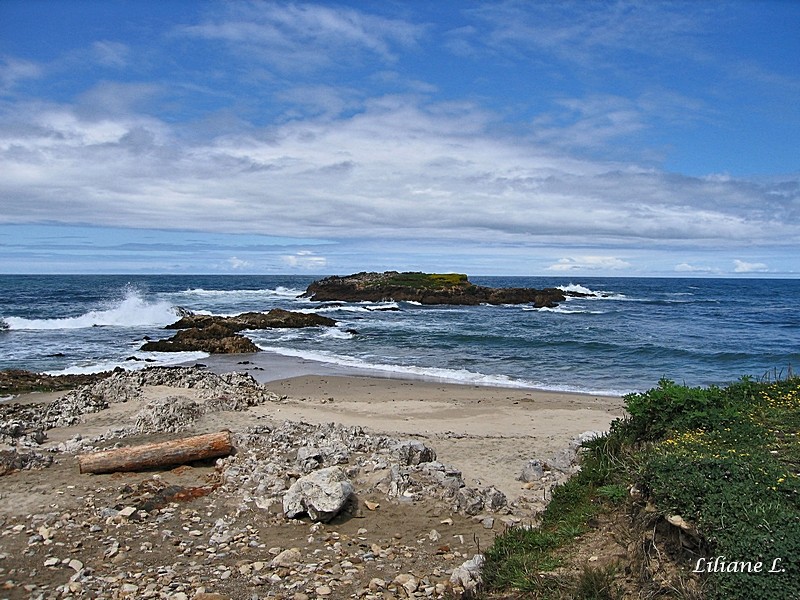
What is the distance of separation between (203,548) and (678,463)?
16.2 feet

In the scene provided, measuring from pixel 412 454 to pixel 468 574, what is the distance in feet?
11.7

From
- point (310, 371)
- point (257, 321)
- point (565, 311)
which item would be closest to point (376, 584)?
point (310, 371)

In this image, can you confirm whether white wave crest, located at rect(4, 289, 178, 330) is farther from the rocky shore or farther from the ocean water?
the rocky shore

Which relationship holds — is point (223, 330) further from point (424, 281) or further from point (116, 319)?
point (424, 281)

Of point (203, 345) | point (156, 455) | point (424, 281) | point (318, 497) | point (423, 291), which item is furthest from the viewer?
point (424, 281)

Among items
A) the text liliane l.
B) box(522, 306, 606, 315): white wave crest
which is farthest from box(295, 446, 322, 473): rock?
box(522, 306, 606, 315): white wave crest

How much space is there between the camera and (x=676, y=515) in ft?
14.8

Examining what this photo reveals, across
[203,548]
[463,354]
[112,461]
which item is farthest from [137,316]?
[203,548]

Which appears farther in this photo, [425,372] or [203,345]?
[203,345]

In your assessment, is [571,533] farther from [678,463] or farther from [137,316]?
[137,316]

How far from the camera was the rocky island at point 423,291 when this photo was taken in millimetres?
59044

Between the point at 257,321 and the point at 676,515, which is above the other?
the point at 676,515

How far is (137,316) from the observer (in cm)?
3925

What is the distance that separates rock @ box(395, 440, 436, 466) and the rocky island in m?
47.2
